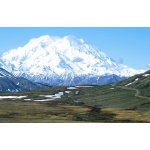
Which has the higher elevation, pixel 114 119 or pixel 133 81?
pixel 133 81
